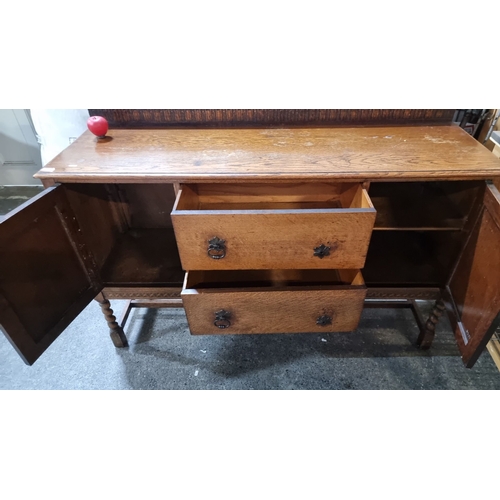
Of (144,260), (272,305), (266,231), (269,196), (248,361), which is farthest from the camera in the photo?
(248,361)

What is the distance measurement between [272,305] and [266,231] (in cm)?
23

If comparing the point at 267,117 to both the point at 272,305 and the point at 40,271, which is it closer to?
the point at 272,305

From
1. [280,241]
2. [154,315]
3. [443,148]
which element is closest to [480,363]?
[443,148]

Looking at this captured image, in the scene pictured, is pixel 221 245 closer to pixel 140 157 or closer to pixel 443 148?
pixel 140 157

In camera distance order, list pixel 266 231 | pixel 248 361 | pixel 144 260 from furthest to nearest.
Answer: pixel 248 361
pixel 144 260
pixel 266 231

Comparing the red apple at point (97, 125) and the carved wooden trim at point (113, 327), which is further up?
the red apple at point (97, 125)

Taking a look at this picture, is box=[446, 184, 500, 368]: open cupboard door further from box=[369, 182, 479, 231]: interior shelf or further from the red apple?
the red apple

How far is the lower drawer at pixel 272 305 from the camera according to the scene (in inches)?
34.2

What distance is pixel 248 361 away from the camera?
124 centimetres

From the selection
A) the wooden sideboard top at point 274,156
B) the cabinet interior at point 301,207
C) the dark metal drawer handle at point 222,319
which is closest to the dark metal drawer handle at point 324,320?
the cabinet interior at point 301,207

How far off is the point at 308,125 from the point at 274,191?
0.25 meters

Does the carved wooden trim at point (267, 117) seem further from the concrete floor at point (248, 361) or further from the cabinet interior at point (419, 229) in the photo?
the concrete floor at point (248, 361)

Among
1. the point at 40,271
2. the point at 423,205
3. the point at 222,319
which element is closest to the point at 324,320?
the point at 222,319

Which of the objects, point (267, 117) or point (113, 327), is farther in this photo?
point (113, 327)
